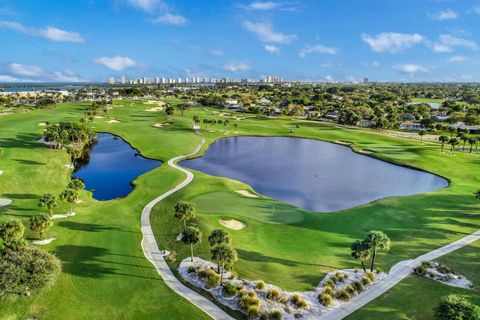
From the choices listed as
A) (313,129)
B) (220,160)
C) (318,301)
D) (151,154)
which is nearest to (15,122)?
(151,154)

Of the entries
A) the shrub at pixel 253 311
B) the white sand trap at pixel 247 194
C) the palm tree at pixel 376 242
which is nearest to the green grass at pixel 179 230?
the white sand trap at pixel 247 194

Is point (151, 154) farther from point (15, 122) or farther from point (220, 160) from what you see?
point (15, 122)

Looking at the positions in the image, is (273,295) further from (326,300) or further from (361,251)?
(361,251)

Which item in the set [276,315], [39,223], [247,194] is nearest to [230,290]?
[276,315]

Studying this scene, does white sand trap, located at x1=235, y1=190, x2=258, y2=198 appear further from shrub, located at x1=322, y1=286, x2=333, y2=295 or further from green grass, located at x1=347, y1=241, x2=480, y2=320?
green grass, located at x1=347, y1=241, x2=480, y2=320

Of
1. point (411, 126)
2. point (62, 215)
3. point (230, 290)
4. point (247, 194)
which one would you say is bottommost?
point (62, 215)

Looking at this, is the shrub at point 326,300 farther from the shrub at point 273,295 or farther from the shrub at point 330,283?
the shrub at point 273,295

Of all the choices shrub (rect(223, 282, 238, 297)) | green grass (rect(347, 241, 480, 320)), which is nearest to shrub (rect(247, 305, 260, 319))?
shrub (rect(223, 282, 238, 297))
